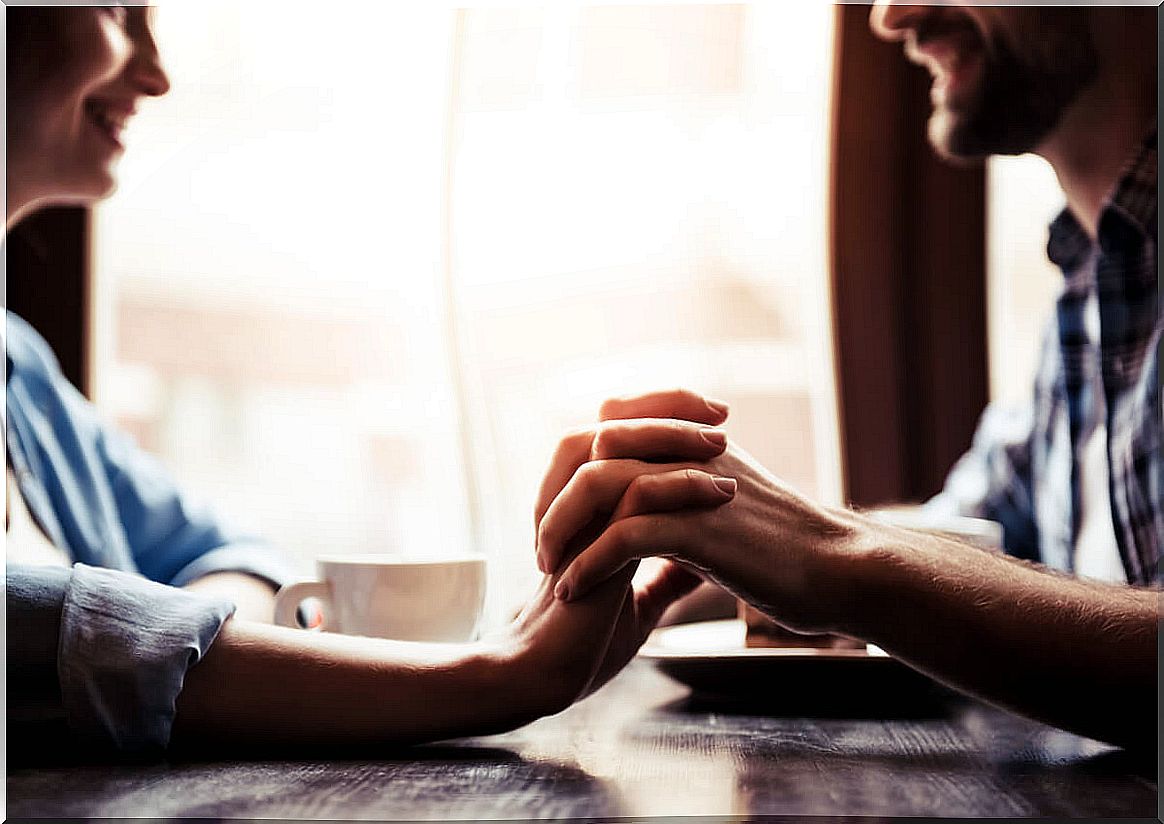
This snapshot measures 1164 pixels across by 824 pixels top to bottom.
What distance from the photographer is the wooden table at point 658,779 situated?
1.47ft

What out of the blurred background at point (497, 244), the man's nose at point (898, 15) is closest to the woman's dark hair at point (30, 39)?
the blurred background at point (497, 244)

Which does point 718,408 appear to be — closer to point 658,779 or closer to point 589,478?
point 589,478

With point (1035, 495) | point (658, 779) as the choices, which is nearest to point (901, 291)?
point (1035, 495)

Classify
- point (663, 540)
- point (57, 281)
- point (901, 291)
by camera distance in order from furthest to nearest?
point (901, 291), point (57, 281), point (663, 540)

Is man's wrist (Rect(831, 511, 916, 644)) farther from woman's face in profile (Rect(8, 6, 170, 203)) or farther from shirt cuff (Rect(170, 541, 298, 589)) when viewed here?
woman's face in profile (Rect(8, 6, 170, 203))

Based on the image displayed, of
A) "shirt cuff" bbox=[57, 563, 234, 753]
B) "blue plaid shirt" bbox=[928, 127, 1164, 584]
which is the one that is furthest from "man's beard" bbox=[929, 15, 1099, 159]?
"shirt cuff" bbox=[57, 563, 234, 753]

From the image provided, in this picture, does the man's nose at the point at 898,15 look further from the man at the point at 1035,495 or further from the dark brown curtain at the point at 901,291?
the dark brown curtain at the point at 901,291

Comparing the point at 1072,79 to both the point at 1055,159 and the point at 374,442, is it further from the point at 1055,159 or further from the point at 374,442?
the point at 374,442

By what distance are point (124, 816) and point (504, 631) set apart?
0.85ft

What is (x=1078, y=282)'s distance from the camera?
1312 millimetres

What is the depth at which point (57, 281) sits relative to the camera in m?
1.61

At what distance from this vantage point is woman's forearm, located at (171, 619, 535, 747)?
0.55m

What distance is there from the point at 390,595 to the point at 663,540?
7.7 inches

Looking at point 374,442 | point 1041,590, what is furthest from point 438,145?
point 1041,590
